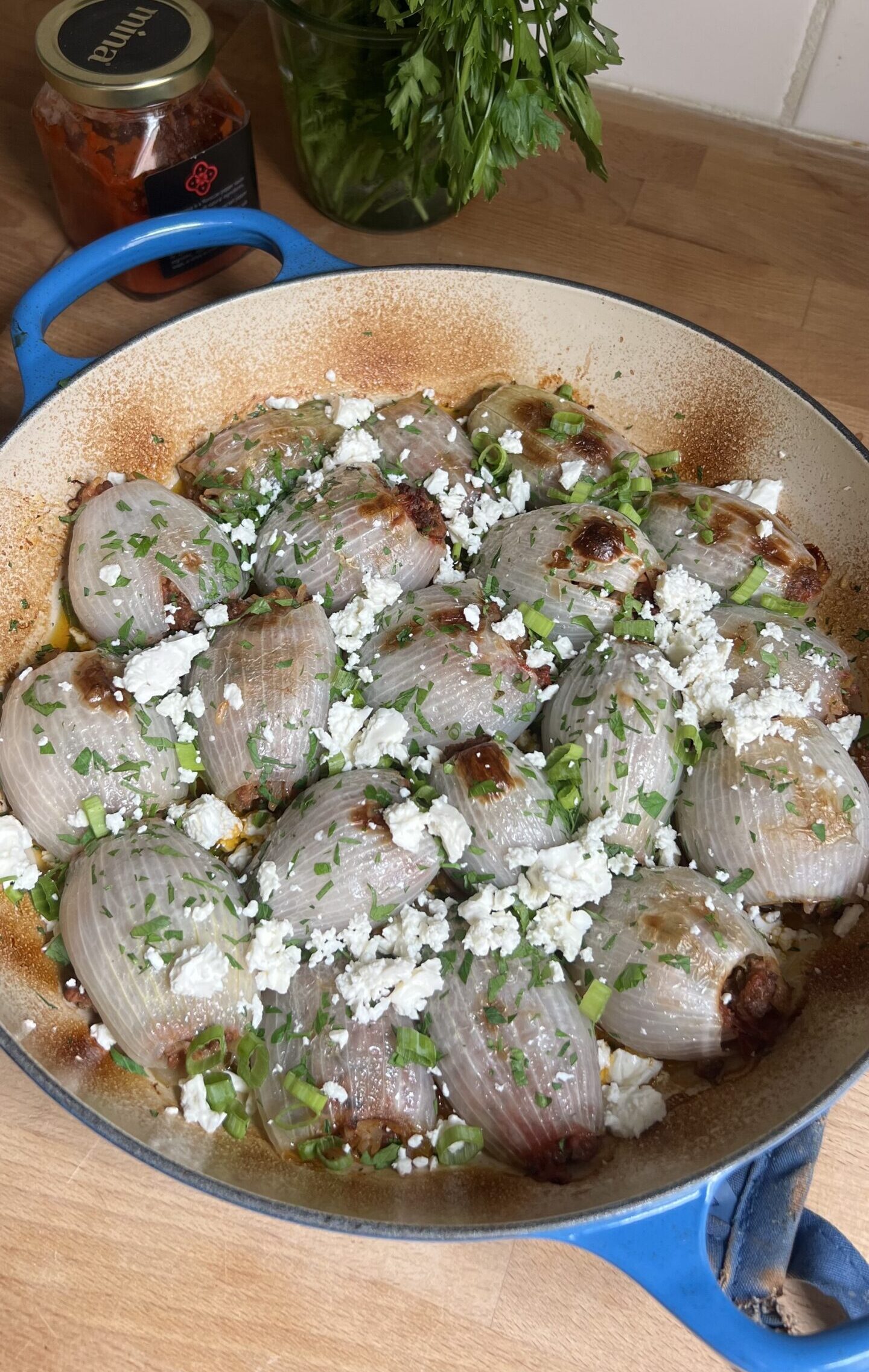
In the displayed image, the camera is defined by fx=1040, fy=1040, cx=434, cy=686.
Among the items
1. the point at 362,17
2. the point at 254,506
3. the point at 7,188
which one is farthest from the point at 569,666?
the point at 7,188

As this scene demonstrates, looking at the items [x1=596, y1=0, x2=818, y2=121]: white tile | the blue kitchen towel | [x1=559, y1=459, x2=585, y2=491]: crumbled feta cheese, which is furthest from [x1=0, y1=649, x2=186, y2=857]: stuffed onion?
[x1=596, y1=0, x2=818, y2=121]: white tile

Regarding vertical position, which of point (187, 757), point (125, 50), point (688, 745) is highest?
point (125, 50)

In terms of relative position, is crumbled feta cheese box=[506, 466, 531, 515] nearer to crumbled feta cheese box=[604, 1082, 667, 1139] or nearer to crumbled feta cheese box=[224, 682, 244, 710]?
crumbled feta cheese box=[224, 682, 244, 710]

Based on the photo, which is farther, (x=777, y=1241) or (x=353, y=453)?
(x=353, y=453)

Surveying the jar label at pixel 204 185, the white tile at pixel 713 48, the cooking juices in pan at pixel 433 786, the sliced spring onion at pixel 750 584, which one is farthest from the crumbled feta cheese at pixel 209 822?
the white tile at pixel 713 48

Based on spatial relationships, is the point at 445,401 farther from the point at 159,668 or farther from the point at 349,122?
the point at 159,668

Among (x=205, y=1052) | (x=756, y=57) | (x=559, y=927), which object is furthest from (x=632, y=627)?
(x=756, y=57)

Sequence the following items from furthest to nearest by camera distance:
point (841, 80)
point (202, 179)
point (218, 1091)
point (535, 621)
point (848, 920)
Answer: point (841, 80)
point (202, 179)
point (535, 621)
point (848, 920)
point (218, 1091)
